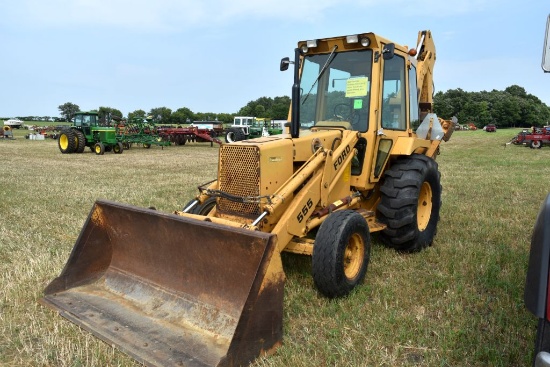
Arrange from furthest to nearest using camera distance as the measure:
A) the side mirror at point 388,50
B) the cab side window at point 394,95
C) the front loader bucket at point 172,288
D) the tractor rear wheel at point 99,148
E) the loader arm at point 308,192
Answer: the tractor rear wheel at point 99,148 < the cab side window at point 394,95 < the side mirror at point 388,50 < the loader arm at point 308,192 < the front loader bucket at point 172,288

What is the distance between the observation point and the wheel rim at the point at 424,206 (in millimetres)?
5691

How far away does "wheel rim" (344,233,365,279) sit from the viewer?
416 centimetres

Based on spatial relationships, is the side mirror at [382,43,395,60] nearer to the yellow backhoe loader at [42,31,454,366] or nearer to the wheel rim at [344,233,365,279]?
the yellow backhoe loader at [42,31,454,366]

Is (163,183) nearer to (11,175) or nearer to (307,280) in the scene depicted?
(11,175)

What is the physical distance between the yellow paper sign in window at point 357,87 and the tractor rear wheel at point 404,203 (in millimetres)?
973

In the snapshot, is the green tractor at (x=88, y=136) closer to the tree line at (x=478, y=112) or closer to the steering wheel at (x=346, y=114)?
the steering wheel at (x=346, y=114)

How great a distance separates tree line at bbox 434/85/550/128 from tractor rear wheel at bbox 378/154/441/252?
7216 cm

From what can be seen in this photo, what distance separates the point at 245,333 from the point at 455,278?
8.23ft

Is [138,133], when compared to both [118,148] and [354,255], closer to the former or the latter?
[118,148]

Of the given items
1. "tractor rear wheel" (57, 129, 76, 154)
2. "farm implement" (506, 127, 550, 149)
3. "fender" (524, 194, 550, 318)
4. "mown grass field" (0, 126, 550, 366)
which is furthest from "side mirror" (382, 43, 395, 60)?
"farm implement" (506, 127, 550, 149)

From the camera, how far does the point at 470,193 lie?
951 centimetres

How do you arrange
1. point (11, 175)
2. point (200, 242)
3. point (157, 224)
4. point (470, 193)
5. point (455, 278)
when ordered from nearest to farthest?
point (200, 242) < point (157, 224) < point (455, 278) < point (470, 193) < point (11, 175)

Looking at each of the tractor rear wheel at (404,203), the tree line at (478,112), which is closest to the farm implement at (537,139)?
the tractor rear wheel at (404,203)

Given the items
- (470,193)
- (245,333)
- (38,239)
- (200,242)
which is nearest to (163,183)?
(38,239)
